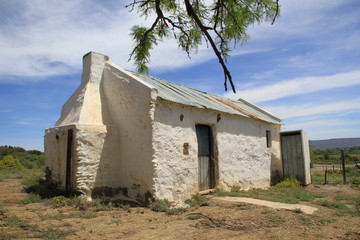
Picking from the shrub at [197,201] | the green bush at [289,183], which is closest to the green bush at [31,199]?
→ the shrub at [197,201]

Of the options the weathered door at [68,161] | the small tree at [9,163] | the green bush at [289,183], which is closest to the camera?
the weathered door at [68,161]

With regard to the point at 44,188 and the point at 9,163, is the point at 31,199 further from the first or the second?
the point at 9,163

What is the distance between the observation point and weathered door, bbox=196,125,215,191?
9156mm

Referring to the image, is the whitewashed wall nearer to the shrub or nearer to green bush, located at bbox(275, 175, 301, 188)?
the shrub

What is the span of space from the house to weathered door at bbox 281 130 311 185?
4.55 meters

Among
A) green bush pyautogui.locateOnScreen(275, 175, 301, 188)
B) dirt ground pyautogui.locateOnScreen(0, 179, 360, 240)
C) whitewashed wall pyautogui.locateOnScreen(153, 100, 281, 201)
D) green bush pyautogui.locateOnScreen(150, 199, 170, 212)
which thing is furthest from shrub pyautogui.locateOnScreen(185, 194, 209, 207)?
green bush pyautogui.locateOnScreen(275, 175, 301, 188)

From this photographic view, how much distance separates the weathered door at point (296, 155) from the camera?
12727 mm

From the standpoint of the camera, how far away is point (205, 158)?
9.39m

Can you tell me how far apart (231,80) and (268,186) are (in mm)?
8993

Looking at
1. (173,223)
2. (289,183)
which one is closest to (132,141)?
(173,223)

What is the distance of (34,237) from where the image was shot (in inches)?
183

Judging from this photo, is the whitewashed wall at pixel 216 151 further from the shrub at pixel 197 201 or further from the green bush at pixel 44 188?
the green bush at pixel 44 188

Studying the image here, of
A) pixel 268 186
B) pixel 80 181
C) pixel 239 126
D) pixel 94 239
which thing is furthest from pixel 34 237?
pixel 268 186

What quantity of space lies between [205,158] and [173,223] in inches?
152
